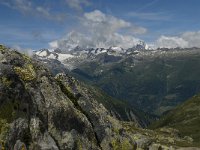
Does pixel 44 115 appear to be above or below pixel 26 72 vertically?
below

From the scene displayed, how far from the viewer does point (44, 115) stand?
28219 mm

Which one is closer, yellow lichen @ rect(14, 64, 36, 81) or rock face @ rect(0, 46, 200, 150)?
rock face @ rect(0, 46, 200, 150)

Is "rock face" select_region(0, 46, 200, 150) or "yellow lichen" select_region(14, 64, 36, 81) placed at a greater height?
"yellow lichen" select_region(14, 64, 36, 81)

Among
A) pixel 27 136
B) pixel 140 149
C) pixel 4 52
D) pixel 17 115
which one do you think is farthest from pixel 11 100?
pixel 140 149

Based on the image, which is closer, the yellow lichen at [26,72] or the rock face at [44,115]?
the rock face at [44,115]

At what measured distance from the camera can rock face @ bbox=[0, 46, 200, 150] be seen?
85.1 ft

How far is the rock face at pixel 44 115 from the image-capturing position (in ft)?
85.1

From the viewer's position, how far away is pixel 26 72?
29.8 metres

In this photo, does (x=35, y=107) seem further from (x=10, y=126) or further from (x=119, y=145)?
(x=119, y=145)

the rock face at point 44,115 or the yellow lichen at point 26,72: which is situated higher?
the yellow lichen at point 26,72

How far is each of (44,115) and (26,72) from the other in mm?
4105

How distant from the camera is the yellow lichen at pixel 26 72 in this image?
29.2 metres

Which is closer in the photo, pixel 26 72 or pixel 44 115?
pixel 44 115

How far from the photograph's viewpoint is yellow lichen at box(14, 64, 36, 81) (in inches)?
1149
